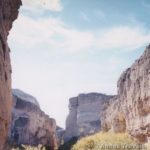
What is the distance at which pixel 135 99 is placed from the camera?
20.8m

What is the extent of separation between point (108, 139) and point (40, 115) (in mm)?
23301

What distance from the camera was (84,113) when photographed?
5912 centimetres

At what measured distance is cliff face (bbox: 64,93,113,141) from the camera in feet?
185

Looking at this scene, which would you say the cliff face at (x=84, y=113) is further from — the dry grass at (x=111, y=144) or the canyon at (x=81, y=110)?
the dry grass at (x=111, y=144)

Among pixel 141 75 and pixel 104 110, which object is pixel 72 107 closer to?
pixel 104 110

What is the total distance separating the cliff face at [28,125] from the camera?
4238 centimetres

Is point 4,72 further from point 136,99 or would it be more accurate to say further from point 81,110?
point 81,110

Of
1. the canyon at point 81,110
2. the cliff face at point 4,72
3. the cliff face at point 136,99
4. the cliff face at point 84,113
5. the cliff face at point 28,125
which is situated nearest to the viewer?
the cliff face at point 4,72

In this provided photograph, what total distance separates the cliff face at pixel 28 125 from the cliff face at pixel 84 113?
10222 millimetres

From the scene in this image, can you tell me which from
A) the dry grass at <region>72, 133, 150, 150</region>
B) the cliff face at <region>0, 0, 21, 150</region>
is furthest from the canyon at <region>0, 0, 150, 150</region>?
the dry grass at <region>72, 133, 150, 150</region>

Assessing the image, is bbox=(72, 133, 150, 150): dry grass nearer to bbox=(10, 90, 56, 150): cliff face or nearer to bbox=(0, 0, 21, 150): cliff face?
bbox=(0, 0, 21, 150): cliff face

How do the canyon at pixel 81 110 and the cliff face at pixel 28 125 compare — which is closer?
the canyon at pixel 81 110

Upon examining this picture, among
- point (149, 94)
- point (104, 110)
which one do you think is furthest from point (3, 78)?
point (104, 110)

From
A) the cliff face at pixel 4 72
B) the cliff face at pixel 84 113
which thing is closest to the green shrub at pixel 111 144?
the cliff face at pixel 4 72
